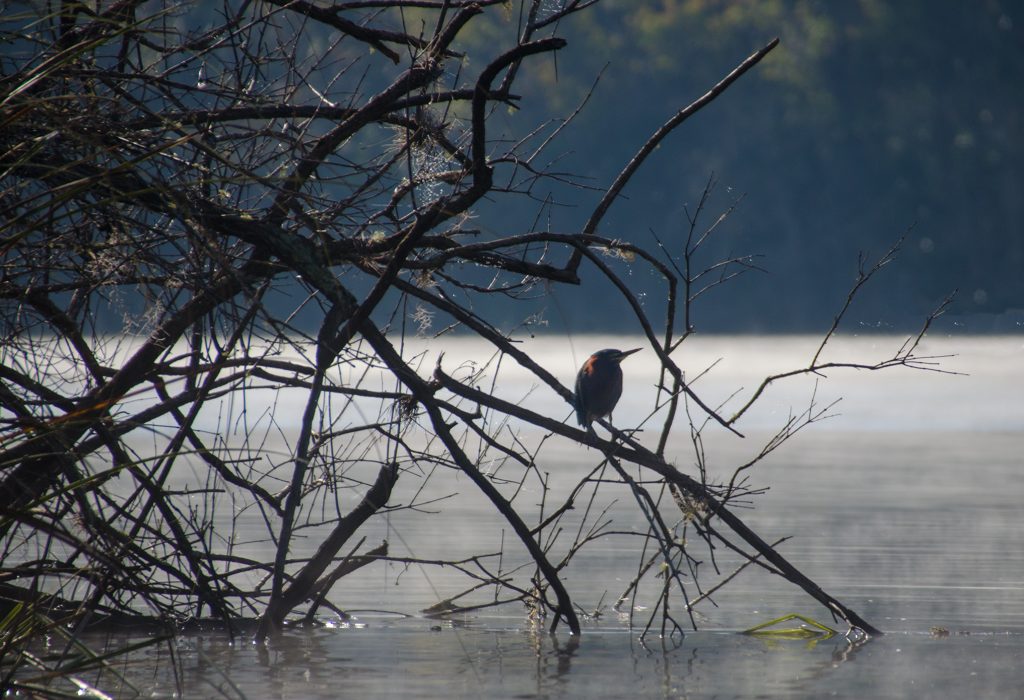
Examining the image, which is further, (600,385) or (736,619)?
(600,385)

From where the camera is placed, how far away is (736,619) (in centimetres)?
486

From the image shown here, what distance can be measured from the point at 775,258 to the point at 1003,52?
8952mm

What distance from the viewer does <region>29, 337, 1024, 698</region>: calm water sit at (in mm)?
3846

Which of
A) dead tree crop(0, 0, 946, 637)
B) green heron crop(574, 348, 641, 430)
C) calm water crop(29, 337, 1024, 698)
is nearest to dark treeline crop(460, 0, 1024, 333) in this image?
calm water crop(29, 337, 1024, 698)

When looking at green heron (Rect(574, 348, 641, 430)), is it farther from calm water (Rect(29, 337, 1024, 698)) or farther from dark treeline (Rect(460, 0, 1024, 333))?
→ dark treeline (Rect(460, 0, 1024, 333))

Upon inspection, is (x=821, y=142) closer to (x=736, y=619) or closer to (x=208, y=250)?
(x=736, y=619)

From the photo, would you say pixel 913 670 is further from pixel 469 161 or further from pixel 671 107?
pixel 671 107

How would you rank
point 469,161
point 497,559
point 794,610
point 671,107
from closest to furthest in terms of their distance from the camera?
1. point 469,161
2. point 794,610
3. point 497,559
4. point 671,107

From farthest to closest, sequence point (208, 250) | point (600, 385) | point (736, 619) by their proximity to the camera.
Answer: point (600, 385) < point (736, 619) < point (208, 250)

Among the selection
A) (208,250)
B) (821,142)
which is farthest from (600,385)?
(821,142)

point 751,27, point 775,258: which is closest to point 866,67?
point 751,27

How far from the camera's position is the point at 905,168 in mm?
33875

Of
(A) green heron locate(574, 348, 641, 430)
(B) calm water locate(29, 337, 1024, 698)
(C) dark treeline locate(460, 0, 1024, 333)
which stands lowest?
(B) calm water locate(29, 337, 1024, 698)

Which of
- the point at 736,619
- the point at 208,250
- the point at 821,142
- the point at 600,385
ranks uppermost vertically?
the point at 821,142
